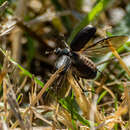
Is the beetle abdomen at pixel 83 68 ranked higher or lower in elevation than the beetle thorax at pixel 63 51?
lower

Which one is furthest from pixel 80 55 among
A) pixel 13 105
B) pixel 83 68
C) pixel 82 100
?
pixel 13 105

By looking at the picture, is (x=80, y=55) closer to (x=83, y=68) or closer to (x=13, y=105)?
(x=83, y=68)

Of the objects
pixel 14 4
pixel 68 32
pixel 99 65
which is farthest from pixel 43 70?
pixel 99 65

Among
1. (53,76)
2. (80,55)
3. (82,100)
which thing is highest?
(80,55)

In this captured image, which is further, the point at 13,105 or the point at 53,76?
the point at 53,76

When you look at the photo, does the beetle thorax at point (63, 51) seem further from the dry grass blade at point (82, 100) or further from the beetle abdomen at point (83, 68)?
the dry grass blade at point (82, 100)

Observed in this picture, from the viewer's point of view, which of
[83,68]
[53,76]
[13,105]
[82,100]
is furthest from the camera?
[83,68]

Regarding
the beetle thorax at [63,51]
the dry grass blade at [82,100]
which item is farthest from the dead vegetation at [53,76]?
the beetle thorax at [63,51]

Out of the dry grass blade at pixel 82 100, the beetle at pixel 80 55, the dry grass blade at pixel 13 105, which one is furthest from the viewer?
the beetle at pixel 80 55
